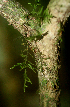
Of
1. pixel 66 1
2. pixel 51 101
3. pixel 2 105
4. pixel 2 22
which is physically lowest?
pixel 2 105

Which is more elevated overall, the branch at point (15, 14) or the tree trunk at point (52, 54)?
the branch at point (15, 14)

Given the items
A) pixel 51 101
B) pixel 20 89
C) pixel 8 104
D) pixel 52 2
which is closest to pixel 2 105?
pixel 8 104

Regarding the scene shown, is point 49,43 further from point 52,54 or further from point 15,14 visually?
point 15,14

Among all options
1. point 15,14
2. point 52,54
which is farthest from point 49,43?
point 15,14

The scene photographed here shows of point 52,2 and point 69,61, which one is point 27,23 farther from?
point 69,61

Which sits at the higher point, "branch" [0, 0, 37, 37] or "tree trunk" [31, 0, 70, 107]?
"branch" [0, 0, 37, 37]

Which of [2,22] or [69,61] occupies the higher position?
[2,22]

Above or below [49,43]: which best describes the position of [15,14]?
above

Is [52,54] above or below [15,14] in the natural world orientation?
below
